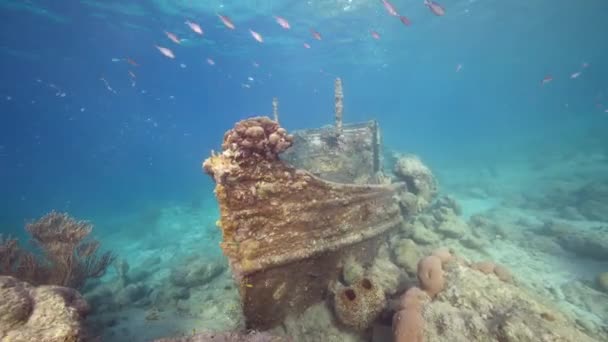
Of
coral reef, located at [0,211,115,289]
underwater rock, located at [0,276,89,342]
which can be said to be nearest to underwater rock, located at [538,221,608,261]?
underwater rock, located at [0,276,89,342]

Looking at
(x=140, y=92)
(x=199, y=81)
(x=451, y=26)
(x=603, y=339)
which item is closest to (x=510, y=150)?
(x=451, y=26)

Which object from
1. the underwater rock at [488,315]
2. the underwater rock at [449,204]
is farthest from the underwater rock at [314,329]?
the underwater rock at [449,204]

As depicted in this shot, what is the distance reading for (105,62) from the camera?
33031 mm

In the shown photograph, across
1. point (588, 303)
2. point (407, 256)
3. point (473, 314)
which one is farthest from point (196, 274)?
point (588, 303)

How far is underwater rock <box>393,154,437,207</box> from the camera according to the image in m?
10.4

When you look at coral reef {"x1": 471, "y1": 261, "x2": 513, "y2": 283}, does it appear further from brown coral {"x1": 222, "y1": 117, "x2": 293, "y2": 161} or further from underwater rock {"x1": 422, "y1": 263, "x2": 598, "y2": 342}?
brown coral {"x1": 222, "y1": 117, "x2": 293, "y2": 161}

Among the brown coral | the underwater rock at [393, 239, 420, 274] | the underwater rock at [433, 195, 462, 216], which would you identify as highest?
the underwater rock at [433, 195, 462, 216]

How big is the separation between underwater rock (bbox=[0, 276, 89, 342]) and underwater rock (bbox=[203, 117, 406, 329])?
1802 mm

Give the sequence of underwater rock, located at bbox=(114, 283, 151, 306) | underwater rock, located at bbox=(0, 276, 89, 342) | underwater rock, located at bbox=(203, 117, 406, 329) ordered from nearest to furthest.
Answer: underwater rock, located at bbox=(0, 276, 89, 342) → underwater rock, located at bbox=(203, 117, 406, 329) → underwater rock, located at bbox=(114, 283, 151, 306)

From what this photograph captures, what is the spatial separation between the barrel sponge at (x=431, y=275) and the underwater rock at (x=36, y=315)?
483cm

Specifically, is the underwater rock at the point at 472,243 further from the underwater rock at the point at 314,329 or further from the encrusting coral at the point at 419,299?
the underwater rock at the point at 314,329

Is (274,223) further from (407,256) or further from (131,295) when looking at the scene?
(131,295)

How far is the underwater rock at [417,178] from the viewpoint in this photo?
10414 millimetres

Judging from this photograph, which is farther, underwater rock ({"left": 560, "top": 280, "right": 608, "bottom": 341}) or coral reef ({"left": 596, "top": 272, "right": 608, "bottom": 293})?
coral reef ({"left": 596, "top": 272, "right": 608, "bottom": 293})
